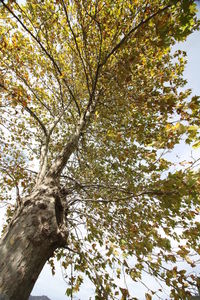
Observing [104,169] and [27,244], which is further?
[104,169]

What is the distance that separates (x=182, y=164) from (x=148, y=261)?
1832 millimetres

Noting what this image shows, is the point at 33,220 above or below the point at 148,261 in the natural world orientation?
below

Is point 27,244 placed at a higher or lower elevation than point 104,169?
lower

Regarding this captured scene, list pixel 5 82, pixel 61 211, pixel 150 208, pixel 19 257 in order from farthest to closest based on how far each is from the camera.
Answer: pixel 5 82
pixel 150 208
pixel 61 211
pixel 19 257

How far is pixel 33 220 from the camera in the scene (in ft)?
8.06

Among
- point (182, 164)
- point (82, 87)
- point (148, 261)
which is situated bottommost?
point (148, 261)

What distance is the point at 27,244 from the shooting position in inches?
84.9

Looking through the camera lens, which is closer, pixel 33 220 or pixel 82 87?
pixel 33 220

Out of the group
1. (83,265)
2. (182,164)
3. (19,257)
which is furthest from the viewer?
(83,265)

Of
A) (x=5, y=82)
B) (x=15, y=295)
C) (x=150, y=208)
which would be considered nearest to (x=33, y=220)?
(x=15, y=295)

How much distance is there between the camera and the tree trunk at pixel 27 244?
184cm

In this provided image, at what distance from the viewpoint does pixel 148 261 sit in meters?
2.87

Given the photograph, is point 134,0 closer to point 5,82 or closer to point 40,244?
point 5,82

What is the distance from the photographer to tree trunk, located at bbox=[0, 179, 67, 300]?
6.03 ft
